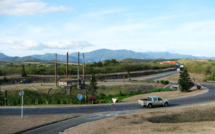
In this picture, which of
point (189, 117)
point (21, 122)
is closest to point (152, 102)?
point (189, 117)

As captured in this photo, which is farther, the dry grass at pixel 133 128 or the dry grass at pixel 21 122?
the dry grass at pixel 21 122

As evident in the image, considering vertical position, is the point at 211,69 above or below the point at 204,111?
above

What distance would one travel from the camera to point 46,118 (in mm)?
20594

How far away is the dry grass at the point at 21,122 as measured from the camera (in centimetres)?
1652

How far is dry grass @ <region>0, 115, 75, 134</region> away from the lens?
16516mm

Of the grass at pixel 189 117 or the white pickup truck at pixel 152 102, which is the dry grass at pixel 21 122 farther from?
the white pickup truck at pixel 152 102

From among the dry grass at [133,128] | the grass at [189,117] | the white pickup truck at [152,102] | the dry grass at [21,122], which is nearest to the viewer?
the dry grass at [133,128]

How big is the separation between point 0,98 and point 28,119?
15.4 m

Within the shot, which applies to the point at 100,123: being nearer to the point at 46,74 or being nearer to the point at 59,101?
the point at 59,101

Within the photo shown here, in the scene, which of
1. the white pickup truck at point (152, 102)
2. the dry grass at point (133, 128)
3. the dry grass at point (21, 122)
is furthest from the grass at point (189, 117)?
the dry grass at point (21, 122)

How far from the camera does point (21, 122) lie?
745 inches

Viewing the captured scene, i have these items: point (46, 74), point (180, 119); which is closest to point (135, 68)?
point (46, 74)

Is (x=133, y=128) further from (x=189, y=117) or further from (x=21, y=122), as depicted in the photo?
(x=21, y=122)

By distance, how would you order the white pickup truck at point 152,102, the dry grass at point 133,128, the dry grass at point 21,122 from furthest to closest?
the white pickup truck at point 152,102 < the dry grass at point 21,122 < the dry grass at point 133,128
